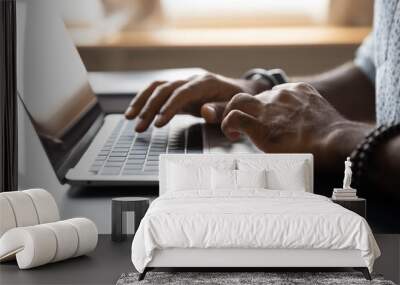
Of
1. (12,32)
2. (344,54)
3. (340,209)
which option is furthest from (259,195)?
(12,32)

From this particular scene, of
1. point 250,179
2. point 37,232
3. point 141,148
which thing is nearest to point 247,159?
point 250,179

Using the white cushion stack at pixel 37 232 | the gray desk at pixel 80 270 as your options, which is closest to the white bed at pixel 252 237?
the gray desk at pixel 80 270

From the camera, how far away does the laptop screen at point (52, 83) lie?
5.31 meters

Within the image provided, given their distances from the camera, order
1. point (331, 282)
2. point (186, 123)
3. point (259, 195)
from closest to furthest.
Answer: point (331, 282) → point (259, 195) → point (186, 123)

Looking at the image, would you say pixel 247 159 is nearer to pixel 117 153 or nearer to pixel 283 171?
pixel 283 171

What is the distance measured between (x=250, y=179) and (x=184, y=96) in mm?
782

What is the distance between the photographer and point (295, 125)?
5168 millimetres

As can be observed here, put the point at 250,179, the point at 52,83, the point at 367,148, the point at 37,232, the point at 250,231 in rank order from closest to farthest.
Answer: the point at 250,231, the point at 37,232, the point at 250,179, the point at 367,148, the point at 52,83

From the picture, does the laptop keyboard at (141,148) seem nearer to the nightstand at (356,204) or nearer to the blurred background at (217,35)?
the blurred background at (217,35)

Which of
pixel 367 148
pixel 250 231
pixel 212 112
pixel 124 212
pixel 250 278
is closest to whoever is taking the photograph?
pixel 250 231

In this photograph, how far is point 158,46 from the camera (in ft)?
17.4

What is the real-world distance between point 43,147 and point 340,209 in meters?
2.24

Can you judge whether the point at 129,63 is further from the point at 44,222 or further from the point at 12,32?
the point at 44,222

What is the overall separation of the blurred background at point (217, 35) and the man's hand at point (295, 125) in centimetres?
21
